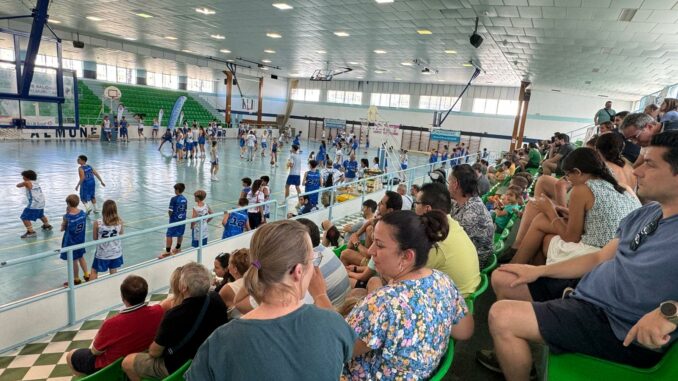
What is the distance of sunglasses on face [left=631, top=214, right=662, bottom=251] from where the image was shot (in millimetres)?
1813

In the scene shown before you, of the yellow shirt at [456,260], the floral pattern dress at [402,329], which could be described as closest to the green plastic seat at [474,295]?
the yellow shirt at [456,260]

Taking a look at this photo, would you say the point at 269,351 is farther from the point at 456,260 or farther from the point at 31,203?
the point at 31,203

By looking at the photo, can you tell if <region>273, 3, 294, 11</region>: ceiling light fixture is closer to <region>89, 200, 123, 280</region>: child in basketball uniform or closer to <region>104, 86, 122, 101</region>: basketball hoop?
<region>89, 200, 123, 280</region>: child in basketball uniform

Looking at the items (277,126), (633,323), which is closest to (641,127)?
(633,323)

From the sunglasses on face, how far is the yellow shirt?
0.91m

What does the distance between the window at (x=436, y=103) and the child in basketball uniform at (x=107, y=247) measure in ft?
102

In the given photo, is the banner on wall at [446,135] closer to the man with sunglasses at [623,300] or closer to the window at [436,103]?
the window at [436,103]

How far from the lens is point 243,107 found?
130 ft

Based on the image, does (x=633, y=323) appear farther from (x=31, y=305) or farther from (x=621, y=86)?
(x=621, y=86)

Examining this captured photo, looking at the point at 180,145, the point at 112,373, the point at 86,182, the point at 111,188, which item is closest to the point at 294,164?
the point at 111,188

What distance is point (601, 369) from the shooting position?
1.82 meters

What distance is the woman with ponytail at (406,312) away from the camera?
165cm

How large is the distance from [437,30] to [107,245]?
35.6ft

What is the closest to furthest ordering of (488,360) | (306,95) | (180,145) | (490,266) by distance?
(488,360) → (490,266) → (180,145) → (306,95)
